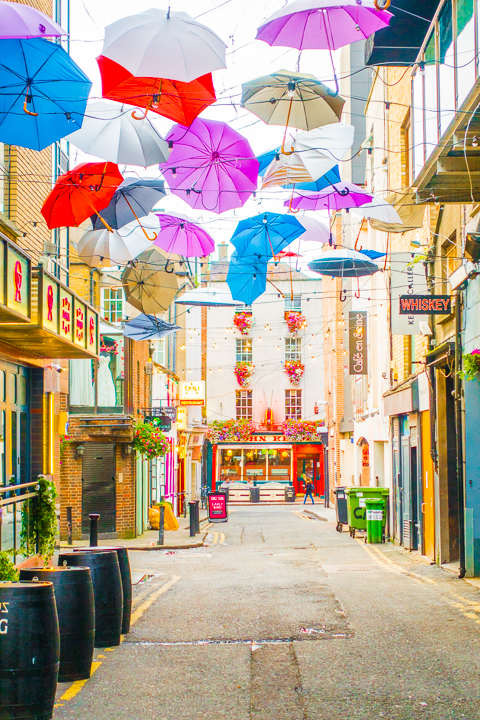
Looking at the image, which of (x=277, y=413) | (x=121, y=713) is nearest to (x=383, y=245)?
(x=121, y=713)

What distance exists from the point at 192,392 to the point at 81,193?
904 inches

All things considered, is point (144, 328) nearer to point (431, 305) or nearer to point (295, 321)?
point (431, 305)

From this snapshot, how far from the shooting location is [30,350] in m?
12.0

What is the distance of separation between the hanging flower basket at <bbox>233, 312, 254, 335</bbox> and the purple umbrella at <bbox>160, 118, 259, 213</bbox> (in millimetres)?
39436

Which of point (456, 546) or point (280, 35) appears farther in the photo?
point (456, 546)

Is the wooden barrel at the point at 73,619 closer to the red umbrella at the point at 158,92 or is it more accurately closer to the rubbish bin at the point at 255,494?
the red umbrella at the point at 158,92

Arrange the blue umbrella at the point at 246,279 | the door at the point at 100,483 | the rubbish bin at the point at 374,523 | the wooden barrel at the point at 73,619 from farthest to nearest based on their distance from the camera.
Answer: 1. the door at the point at 100,483
2. the rubbish bin at the point at 374,523
3. the blue umbrella at the point at 246,279
4. the wooden barrel at the point at 73,619

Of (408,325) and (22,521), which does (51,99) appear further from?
(408,325)

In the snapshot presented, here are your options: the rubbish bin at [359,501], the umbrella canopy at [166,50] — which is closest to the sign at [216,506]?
the rubbish bin at [359,501]

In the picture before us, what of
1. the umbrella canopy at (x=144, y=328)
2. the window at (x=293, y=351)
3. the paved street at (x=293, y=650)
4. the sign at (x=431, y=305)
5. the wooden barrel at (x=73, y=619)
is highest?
the window at (x=293, y=351)

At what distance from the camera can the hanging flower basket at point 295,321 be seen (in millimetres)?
50594

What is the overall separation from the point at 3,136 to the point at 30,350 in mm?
3947

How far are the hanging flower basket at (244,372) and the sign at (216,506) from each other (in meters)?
23.3

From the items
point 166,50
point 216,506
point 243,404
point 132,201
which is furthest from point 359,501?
point 243,404
